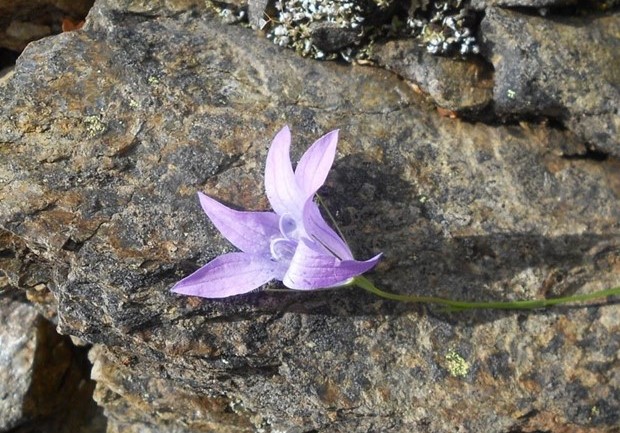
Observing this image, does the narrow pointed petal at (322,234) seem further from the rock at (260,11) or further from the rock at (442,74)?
the rock at (260,11)

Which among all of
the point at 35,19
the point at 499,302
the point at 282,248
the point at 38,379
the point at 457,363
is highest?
the point at 35,19

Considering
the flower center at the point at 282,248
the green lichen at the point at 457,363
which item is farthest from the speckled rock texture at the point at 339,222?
the flower center at the point at 282,248

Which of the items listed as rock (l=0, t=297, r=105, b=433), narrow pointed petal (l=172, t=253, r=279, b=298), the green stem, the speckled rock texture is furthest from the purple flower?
rock (l=0, t=297, r=105, b=433)

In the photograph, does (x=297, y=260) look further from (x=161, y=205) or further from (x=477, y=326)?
(x=477, y=326)

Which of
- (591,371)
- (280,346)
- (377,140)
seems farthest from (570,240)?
(280,346)

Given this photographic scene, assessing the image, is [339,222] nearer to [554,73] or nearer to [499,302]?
[499,302]

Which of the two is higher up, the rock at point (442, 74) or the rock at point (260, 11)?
the rock at point (260, 11)

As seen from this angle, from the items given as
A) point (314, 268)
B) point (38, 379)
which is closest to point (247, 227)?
point (314, 268)
